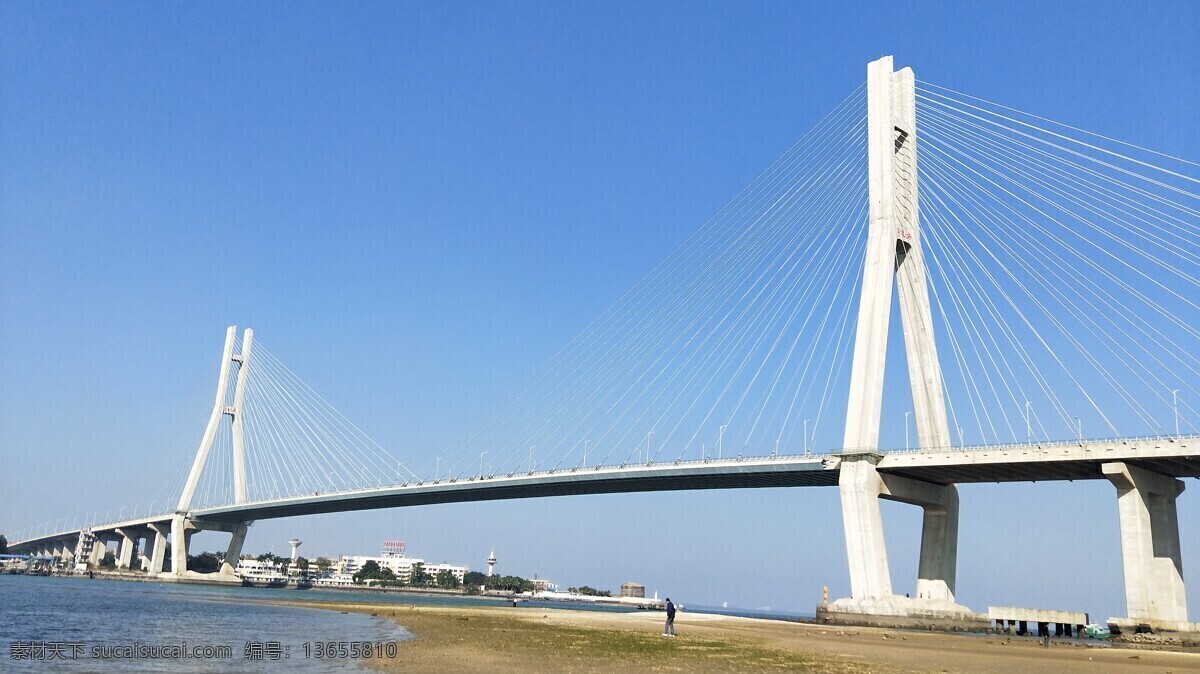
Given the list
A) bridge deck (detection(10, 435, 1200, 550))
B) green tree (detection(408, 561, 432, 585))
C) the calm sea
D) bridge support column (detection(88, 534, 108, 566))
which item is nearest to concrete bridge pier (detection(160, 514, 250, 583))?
bridge deck (detection(10, 435, 1200, 550))

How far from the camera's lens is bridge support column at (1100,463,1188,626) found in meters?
37.2

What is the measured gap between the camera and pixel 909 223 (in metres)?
46.6

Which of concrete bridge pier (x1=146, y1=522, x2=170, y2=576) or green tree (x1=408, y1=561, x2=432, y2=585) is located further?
green tree (x1=408, y1=561, x2=432, y2=585)

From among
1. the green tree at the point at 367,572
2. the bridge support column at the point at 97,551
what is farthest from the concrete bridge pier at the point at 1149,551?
the green tree at the point at 367,572

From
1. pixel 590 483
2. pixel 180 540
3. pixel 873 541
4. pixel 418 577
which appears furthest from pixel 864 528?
pixel 418 577

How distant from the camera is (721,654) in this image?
2120 cm

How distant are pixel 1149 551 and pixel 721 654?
25.8 m

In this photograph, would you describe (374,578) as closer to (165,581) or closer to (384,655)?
(165,581)

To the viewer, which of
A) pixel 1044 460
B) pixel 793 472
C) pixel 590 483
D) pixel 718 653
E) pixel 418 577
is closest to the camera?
pixel 718 653

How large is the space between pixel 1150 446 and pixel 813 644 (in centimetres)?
2016

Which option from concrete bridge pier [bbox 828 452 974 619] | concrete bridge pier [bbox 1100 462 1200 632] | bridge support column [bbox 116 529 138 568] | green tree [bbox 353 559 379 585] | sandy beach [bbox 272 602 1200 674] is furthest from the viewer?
green tree [bbox 353 559 379 585]

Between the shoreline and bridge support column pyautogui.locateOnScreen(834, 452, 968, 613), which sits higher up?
bridge support column pyautogui.locateOnScreen(834, 452, 968, 613)

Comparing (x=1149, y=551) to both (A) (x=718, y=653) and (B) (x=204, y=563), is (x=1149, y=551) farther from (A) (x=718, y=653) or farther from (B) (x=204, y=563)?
(B) (x=204, y=563)

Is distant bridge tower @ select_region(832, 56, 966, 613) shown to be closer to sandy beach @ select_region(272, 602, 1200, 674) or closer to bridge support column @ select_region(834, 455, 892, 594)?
bridge support column @ select_region(834, 455, 892, 594)
